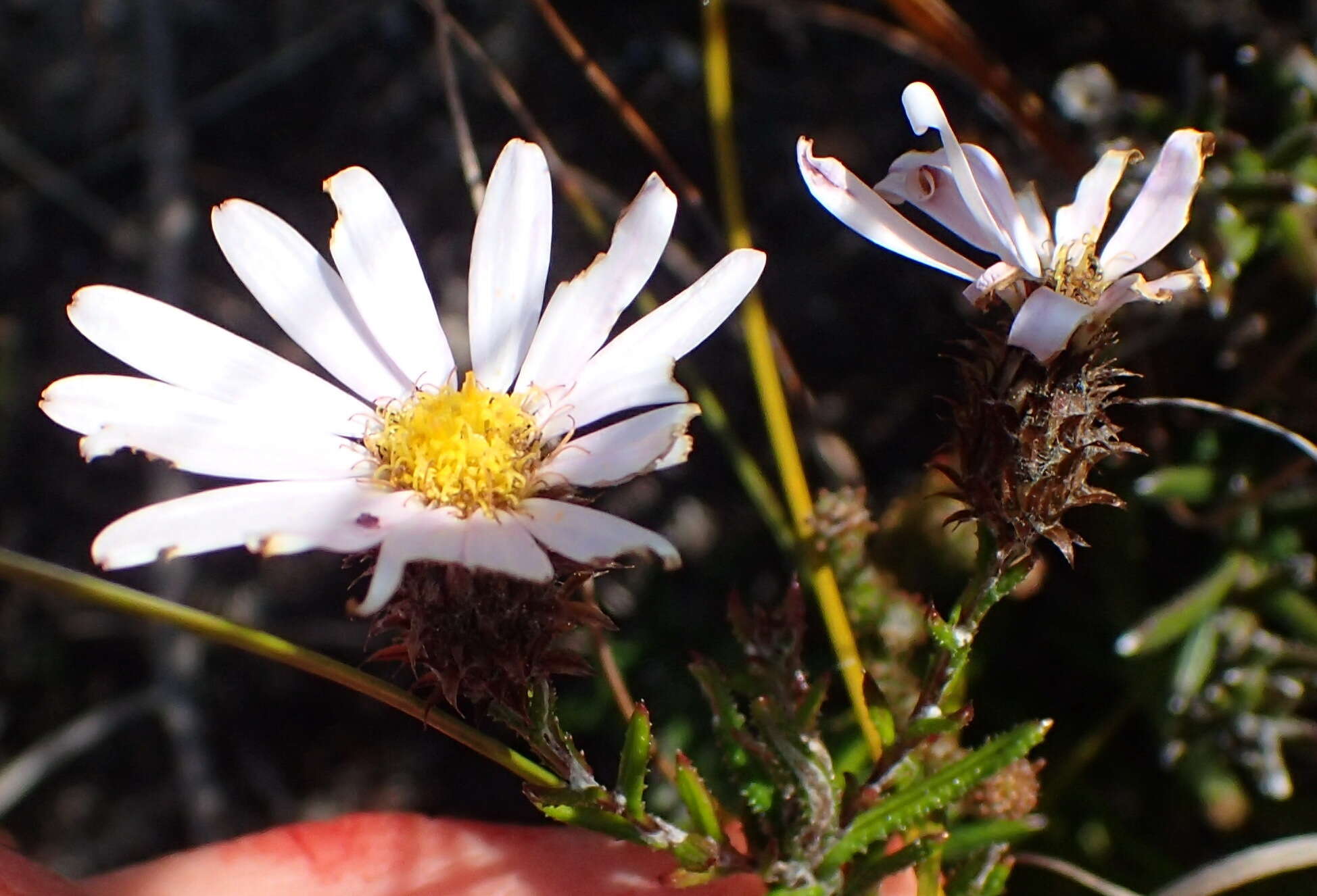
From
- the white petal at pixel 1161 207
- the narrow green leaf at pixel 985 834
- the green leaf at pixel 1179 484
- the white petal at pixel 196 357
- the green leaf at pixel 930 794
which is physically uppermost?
the white petal at pixel 196 357

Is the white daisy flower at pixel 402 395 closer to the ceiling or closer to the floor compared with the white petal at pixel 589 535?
closer to the ceiling

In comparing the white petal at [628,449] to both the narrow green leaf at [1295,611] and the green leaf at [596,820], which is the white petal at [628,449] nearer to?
the green leaf at [596,820]

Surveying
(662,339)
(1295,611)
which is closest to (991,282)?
(662,339)

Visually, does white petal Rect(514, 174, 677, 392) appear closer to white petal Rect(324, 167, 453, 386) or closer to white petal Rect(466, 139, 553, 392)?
white petal Rect(466, 139, 553, 392)

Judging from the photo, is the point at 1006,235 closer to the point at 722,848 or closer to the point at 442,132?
the point at 722,848

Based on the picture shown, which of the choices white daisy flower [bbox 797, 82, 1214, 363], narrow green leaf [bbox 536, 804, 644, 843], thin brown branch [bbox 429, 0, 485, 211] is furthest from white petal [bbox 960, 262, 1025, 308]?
thin brown branch [bbox 429, 0, 485, 211]

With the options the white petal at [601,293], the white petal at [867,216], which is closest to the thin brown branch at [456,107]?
the white petal at [601,293]

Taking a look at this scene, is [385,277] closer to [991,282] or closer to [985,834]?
[991,282]
